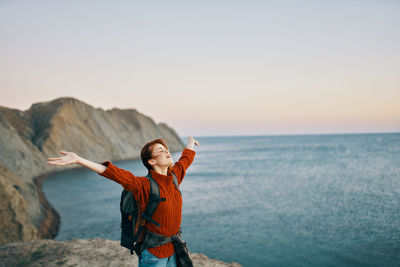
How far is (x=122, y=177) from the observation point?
7.81 ft

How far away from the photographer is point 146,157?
277 centimetres

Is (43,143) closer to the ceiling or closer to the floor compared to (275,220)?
closer to the ceiling

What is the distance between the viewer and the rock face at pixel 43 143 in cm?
971

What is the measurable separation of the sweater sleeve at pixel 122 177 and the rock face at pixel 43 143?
8.31 meters

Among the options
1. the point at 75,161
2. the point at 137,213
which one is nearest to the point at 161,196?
the point at 137,213

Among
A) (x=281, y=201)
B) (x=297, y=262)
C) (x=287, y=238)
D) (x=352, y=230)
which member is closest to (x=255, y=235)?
(x=287, y=238)

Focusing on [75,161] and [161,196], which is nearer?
[75,161]

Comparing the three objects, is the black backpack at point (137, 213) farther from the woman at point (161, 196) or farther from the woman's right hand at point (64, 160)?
the woman's right hand at point (64, 160)

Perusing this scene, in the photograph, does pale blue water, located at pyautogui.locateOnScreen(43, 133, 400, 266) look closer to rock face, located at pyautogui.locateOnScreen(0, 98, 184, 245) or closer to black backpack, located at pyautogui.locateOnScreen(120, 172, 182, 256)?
rock face, located at pyautogui.locateOnScreen(0, 98, 184, 245)

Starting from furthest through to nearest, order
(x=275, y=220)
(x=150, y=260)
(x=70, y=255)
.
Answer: (x=275, y=220)
(x=70, y=255)
(x=150, y=260)

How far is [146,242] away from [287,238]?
954 cm

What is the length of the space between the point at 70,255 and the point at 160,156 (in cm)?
519

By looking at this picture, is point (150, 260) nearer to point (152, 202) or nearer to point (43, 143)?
point (152, 202)

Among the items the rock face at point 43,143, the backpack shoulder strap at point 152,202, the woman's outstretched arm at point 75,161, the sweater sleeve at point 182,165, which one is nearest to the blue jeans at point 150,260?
the backpack shoulder strap at point 152,202
